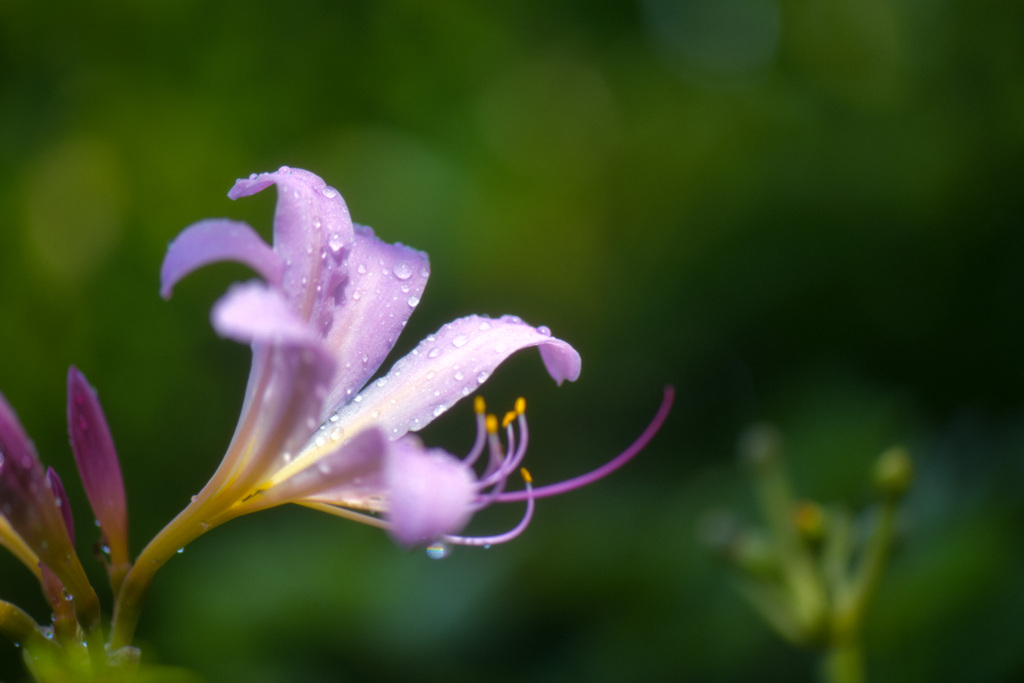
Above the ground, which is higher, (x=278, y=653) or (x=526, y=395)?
(x=526, y=395)

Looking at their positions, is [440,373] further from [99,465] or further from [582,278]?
[582,278]

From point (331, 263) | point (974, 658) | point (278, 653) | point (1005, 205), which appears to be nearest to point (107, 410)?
point (278, 653)

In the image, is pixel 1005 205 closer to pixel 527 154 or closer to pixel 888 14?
pixel 888 14

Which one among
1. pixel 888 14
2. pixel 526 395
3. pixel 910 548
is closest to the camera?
pixel 910 548

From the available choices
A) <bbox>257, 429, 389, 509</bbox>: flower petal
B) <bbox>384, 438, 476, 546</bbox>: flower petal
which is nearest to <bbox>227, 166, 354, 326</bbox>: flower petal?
<bbox>257, 429, 389, 509</bbox>: flower petal

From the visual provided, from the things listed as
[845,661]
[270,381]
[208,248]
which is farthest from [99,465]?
[845,661]
